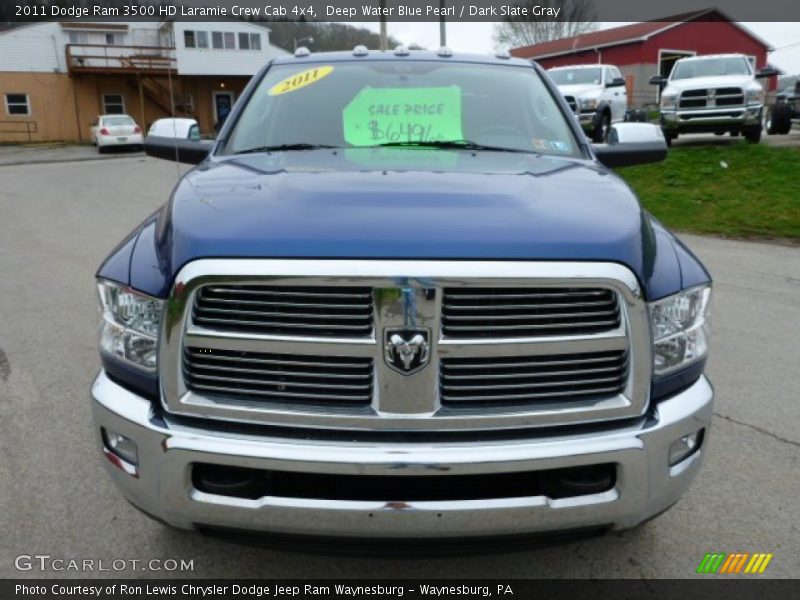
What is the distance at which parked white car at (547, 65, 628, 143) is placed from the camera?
1711 centimetres

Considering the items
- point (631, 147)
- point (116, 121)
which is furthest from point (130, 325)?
point (116, 121)

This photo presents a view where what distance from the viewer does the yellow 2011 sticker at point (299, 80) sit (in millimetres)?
3584

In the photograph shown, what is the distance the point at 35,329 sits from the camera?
535 centimetres

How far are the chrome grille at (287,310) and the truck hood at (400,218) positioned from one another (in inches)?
3.9

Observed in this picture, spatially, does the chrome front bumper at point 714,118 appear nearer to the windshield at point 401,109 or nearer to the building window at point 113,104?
the windshield at point 401,109

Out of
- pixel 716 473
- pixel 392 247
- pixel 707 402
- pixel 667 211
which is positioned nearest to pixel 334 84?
pixel 392 247

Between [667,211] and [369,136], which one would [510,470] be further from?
[667,211]

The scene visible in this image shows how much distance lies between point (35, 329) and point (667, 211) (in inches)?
327

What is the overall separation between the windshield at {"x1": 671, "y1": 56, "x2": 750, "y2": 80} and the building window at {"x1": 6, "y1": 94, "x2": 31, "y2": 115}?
3378 centimetres

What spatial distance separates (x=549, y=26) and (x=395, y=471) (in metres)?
62.2

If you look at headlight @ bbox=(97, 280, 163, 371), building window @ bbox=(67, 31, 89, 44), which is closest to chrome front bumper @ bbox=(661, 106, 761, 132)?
headlight @ bbox=(97, 280, 163, 371)

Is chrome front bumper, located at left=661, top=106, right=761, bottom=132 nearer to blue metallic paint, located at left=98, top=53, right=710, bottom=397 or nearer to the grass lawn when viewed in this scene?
the grass lawn

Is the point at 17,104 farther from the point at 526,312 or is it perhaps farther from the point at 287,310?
the point at 526,312

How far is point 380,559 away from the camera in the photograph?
2.24 metres
